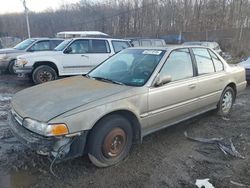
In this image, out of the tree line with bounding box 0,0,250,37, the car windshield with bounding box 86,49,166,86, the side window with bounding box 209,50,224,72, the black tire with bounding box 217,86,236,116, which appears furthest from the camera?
the tree line with bounding box 0,0,250,37

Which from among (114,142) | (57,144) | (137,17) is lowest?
(114,142)

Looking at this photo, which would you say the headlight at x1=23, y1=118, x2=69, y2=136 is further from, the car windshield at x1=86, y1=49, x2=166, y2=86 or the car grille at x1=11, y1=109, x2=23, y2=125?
the car windshield at x1=86, y1=49, x2=166, y2=86

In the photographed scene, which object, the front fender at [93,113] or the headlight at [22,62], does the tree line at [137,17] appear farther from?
the front fender at [93,113]

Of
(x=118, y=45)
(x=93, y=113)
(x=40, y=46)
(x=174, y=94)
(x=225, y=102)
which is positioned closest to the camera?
(x=93, y=113)

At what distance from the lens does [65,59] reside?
9141 millimetres

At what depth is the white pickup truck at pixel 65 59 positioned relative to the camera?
28.9ft

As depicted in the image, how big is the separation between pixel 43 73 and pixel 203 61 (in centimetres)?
Result: 594

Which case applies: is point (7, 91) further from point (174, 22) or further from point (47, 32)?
point (47, 32)

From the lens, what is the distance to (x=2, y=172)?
11.0ft

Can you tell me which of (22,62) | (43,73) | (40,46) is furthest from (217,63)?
(40,46)

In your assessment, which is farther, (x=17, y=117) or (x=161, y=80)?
(x=161, y=80)

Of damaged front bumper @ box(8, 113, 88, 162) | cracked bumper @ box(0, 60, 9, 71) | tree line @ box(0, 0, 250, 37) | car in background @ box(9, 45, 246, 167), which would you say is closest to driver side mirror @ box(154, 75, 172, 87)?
car in background @ box(9, 45, 246, 167)

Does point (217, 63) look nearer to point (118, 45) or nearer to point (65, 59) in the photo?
point (118, 45)

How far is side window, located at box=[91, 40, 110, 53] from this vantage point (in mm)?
9719
